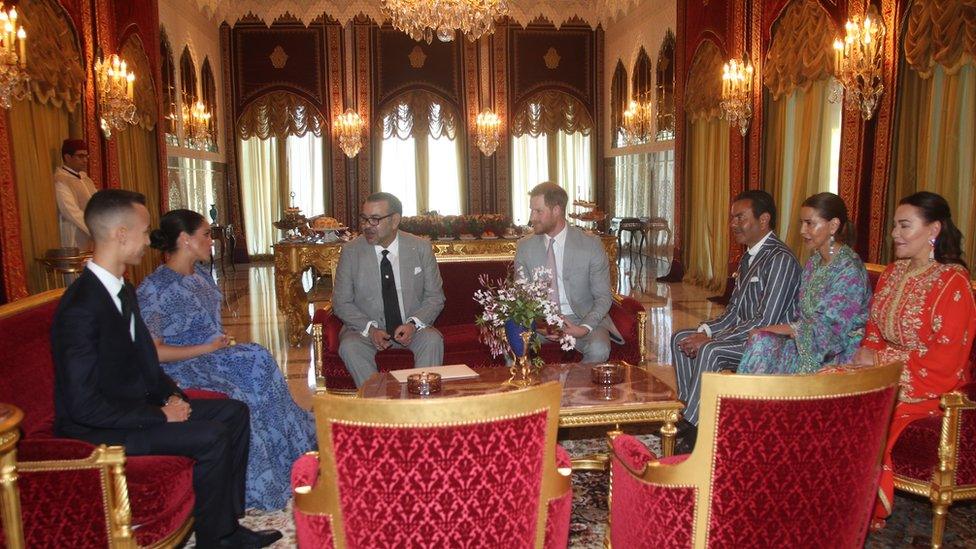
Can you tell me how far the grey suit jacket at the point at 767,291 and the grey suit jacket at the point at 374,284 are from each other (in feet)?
5.93

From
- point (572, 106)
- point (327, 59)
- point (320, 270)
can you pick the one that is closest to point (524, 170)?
point (572, 106)

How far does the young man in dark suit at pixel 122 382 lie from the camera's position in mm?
2502

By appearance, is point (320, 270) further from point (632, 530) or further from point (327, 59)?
point (327, 59)

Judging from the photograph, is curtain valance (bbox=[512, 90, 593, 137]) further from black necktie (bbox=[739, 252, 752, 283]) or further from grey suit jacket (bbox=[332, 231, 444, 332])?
black necktie (bbox=[739, 252, 752, 283])

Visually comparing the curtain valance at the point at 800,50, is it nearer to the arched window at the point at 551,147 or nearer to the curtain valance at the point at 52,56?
the arched window at the point at 551,147

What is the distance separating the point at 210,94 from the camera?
44.5 ft

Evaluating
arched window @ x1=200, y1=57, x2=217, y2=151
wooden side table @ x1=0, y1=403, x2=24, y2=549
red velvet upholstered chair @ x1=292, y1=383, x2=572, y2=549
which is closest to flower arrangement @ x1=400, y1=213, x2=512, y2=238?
arched window @ x1=200, y1=57, x2=217, y2=151

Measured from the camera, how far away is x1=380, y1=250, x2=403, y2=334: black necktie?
4.69 metres

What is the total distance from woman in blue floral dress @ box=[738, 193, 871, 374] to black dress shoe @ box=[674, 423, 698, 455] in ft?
2.30

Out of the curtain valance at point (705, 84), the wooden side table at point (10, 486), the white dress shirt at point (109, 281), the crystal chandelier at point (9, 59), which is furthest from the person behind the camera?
the curtain valance at point (705, 84)

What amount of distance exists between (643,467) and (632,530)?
0.72 ft

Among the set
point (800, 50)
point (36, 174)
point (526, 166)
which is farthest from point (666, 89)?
point (36, 174)

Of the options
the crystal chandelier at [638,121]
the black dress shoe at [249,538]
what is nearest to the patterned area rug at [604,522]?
the black dress shoe at [249,538]

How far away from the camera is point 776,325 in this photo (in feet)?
13.1
